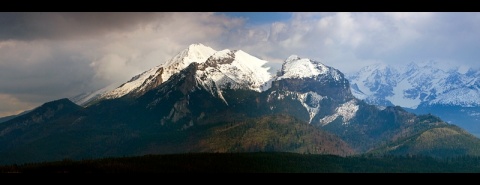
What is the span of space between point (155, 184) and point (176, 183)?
0.35m

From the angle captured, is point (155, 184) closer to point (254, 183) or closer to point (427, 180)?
point (254, 183)

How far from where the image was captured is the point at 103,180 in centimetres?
812
